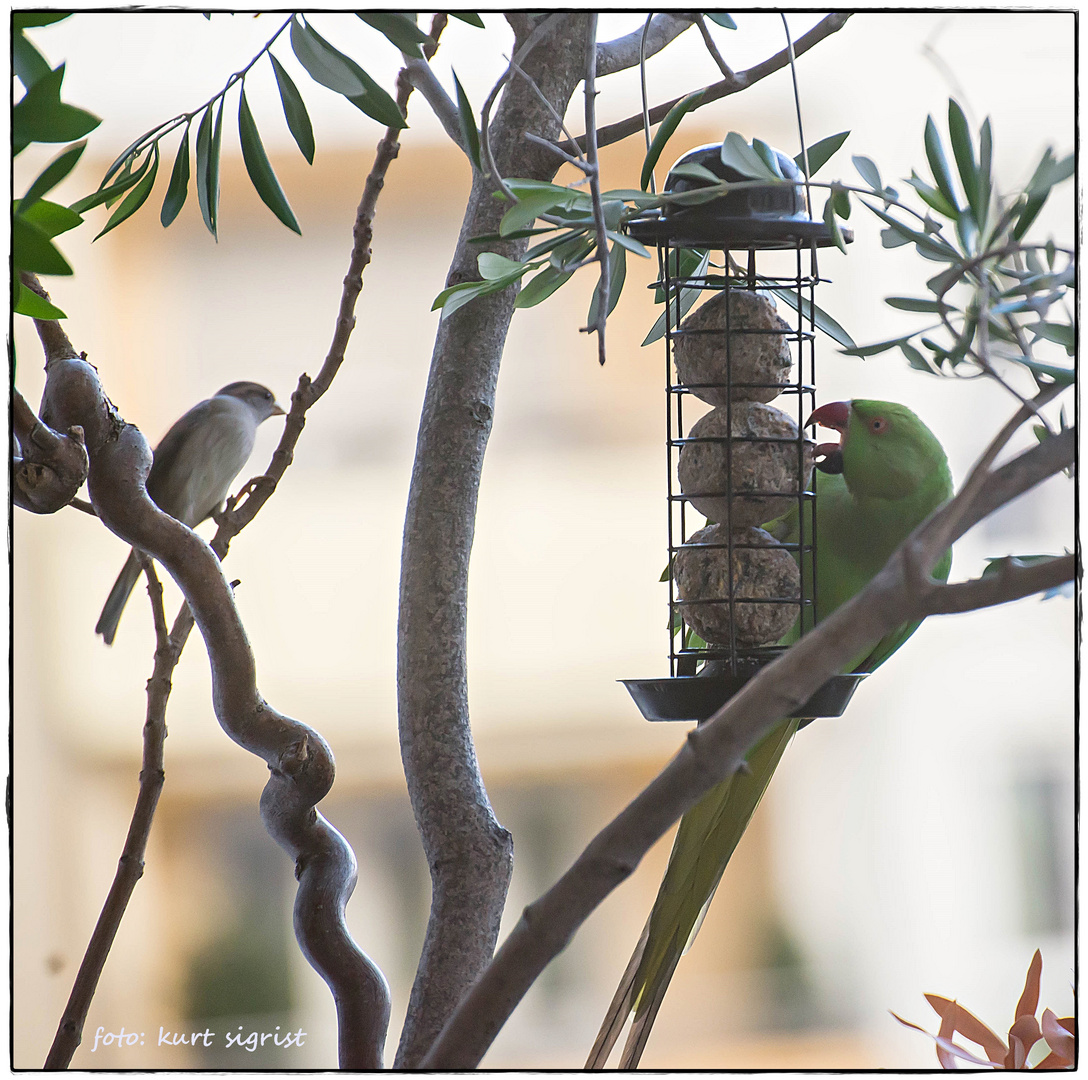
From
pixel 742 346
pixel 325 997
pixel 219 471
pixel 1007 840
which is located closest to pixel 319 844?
pixel 742 346

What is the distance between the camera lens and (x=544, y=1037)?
6.40 ft

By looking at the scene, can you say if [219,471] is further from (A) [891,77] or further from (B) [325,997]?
(A) [891,77]

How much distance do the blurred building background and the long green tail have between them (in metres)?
1.05

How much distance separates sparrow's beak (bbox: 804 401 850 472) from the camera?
2.56 feet

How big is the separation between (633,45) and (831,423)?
0.35m

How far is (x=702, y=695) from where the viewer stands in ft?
2.04

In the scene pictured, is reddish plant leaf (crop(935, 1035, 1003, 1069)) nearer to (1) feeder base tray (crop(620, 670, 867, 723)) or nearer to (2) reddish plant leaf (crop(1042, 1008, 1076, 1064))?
(2) reddish plant leaf (crop(1042, 1008, 1076, 1064))

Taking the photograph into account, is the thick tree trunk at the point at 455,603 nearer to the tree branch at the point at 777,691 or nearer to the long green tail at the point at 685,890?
the long green tail at the point at 685,890

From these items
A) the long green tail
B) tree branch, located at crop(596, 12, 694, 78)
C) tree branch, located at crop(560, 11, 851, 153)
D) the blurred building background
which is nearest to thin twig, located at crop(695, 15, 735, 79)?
tree branch, located at crop(560, 11, 851, 153)

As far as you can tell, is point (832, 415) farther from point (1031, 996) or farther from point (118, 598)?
point (118, 598)

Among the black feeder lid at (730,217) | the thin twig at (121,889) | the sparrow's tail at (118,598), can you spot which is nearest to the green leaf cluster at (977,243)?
the black feeder lid at (730,217)

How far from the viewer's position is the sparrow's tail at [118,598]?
3.64 feet

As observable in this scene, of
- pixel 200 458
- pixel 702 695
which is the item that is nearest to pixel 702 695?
pixel 702 695

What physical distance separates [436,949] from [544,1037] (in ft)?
4.56
